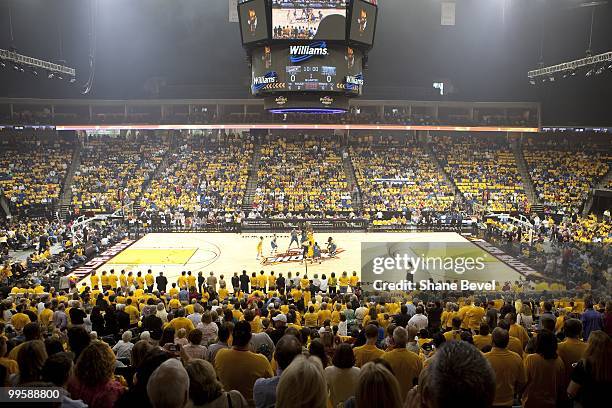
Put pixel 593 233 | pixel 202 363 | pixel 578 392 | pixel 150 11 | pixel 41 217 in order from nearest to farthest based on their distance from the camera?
pixel 202 363 → pixel 578 392 → pixel 593 233 → pixel 41 217 → pixel 150 11

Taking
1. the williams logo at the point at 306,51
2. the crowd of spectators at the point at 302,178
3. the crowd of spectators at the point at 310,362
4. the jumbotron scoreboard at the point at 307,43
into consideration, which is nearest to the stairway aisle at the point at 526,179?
the crowd of spectators at the point at 302,178

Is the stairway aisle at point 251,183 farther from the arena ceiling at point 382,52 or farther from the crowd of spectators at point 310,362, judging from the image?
the crowd of spectators at point 310,362

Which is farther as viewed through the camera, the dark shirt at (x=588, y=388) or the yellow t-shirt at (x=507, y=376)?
the yellow t-shirt at (x=507, y=376)

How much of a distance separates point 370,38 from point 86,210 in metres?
22.0

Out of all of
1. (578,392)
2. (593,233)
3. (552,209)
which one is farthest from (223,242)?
(578,392)

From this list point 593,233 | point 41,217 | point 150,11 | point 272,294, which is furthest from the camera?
point 150,11

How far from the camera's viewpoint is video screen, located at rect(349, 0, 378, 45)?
71.9ft

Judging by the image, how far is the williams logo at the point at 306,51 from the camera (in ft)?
72.4

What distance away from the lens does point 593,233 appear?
27.6 meters

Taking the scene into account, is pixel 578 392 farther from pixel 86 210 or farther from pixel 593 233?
pixel 86 210

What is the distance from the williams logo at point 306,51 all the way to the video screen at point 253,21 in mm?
1284

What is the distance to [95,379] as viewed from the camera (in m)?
4.05

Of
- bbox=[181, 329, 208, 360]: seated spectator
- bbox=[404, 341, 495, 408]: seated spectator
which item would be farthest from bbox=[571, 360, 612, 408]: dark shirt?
bbox=[181, 329, 208, 360]: seated spectator

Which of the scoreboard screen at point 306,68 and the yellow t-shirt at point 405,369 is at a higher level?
the scoreboard screen at point 306,68
